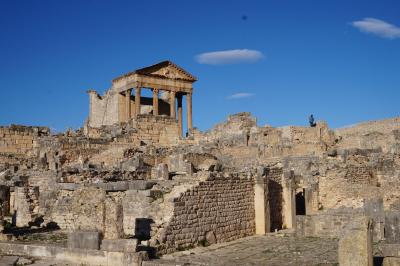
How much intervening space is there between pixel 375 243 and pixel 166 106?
41.4 m

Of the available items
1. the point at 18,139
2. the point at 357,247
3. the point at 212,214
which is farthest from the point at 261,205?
the point at 18,139

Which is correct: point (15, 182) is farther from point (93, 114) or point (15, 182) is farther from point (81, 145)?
point (93, 114)

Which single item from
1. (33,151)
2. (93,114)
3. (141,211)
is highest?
(93,114)

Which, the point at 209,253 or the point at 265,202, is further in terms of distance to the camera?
the point at 265,202

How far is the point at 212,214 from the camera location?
14.0 m

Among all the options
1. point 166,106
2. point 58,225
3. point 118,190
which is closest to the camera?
point 118,190

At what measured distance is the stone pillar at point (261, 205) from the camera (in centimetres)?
1588

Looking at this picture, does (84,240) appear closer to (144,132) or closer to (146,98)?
(144,132)

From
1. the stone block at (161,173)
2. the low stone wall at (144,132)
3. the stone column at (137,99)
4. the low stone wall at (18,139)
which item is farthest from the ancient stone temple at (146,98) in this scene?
the stone block at (161,173)

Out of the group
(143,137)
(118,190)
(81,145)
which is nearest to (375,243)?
(118,190)

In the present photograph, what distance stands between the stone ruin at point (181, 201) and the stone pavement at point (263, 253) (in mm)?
428

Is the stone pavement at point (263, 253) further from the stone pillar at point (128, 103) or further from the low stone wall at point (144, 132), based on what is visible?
the stone pillar at point (128, 103)

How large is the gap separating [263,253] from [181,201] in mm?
2251

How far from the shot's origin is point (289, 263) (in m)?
10.9
